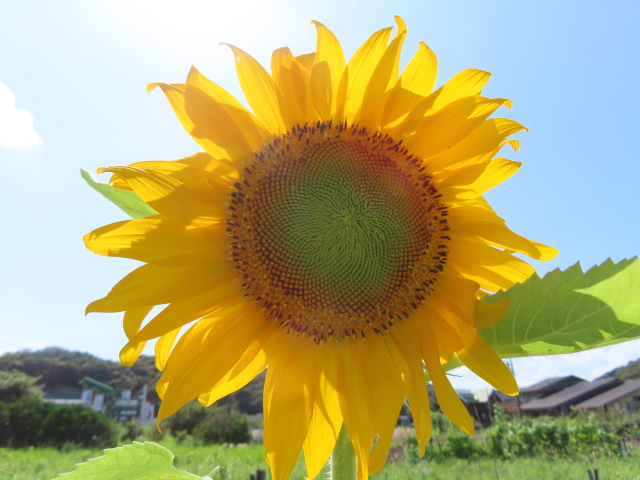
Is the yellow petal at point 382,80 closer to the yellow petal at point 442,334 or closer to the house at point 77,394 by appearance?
the yellow petal at point 442,334

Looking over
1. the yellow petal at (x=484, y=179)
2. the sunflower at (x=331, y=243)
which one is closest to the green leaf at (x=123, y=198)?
the sunflower at (x=331, y=243)

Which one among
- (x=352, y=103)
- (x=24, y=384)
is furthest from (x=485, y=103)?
(x=24, y=384)

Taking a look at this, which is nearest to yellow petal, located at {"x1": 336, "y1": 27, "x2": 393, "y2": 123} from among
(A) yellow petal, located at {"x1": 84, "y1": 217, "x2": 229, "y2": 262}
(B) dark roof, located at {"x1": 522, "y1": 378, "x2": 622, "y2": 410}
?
(A) yellow petal, located at {"x1": 84, "y1": 217, "x2": 229, "y2": 262}

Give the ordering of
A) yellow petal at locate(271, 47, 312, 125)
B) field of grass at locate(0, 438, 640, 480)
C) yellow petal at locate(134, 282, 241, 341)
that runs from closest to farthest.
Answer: yellow petal at locate(134, 282, 241, 341)
yellow petal at locate(271, 47, 312, 125)
field of grass at locate(0, 438, 640, 480)

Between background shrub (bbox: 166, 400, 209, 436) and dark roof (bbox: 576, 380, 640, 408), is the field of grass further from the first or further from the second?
dark roof (bbox: 576, 380, 640, 408)

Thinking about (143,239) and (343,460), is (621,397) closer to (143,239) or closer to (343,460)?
(343,460)

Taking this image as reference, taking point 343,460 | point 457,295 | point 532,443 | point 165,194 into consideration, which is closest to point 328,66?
point 165,194
